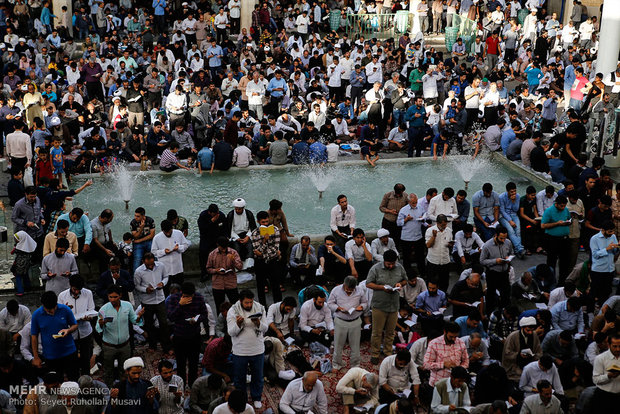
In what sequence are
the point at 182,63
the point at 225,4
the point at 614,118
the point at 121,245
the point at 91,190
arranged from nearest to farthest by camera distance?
the point at 121,245 < the point at 91,190 < the point at 614,118 < the point at 182,63 < the point at 225,4

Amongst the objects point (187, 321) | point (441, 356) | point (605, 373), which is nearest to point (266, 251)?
point (187, 321)

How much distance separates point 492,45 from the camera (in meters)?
25.2

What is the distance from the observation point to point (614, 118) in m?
17.8

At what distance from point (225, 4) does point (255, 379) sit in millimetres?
19648

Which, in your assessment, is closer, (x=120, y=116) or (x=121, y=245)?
(x=121, y=245)

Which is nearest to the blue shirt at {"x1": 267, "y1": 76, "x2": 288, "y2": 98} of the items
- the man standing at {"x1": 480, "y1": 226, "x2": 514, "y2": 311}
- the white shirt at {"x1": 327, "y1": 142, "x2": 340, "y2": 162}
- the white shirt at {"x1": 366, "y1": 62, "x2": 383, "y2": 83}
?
the white shirt at {"x1": 366, "y1": 62, "x2": 383, "y2": 83}

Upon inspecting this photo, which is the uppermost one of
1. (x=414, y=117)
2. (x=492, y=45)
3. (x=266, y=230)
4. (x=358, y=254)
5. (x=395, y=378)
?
(x=492, y=45)

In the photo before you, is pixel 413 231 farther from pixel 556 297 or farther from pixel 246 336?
pixel 246 336

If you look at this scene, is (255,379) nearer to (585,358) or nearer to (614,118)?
(585,358)

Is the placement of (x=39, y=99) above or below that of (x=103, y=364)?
above

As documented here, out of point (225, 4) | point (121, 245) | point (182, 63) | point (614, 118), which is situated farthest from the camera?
point (225, 4)

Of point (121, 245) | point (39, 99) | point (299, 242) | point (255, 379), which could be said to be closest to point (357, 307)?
point (255, 379)

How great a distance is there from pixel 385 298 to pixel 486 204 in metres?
3.59

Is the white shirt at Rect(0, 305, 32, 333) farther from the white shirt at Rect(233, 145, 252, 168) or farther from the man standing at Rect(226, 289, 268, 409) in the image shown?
the white shirt at Rect(233, 145, 252, 168)
